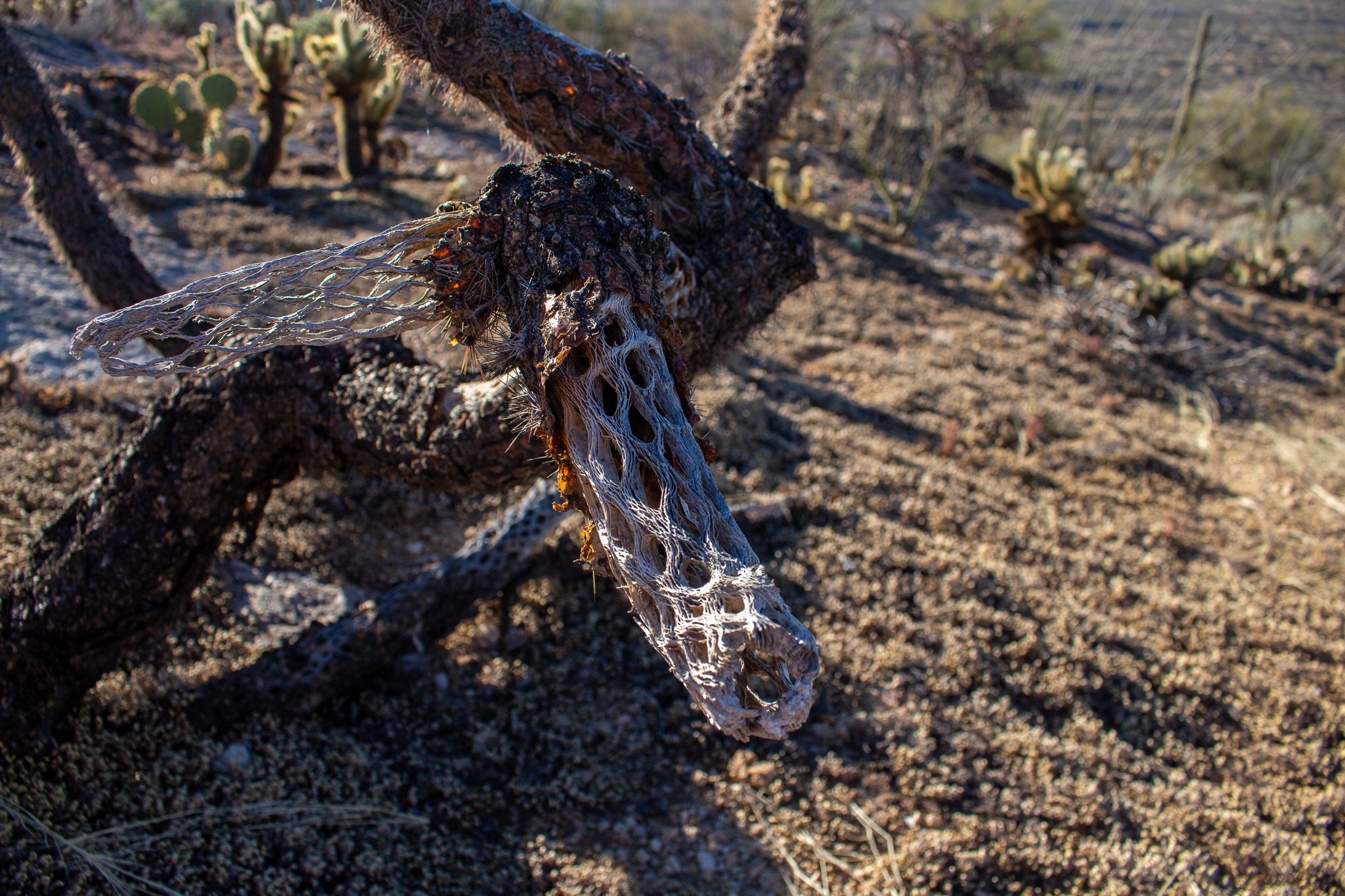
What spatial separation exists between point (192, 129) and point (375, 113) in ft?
6.60

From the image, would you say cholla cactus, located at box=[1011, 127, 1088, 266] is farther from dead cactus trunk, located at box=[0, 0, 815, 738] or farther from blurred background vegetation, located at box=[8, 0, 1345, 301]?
dead cactus trunk, located at box=[0, 0, 815, 738]

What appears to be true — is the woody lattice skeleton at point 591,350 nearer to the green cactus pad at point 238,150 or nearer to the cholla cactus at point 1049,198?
the green cactus pad at point 238,150

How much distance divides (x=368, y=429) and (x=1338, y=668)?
4869mm

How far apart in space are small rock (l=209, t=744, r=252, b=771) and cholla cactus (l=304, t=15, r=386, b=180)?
25.0ft

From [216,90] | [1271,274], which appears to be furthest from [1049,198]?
[216,90]

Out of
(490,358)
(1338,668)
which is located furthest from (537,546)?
(1338,668)

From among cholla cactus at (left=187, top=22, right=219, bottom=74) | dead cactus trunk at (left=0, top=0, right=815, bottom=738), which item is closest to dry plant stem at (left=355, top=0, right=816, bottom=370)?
dead cactus trunk at (left=0, top=0, right=815, bottom=738)

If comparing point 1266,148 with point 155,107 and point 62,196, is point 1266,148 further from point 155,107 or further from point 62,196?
point 62,196

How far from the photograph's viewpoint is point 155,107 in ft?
27.2

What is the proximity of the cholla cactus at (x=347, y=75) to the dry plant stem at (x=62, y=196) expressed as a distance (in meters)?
5.18

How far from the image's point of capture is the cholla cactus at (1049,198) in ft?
26.7

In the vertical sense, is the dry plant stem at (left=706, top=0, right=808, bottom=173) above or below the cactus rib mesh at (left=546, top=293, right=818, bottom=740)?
above

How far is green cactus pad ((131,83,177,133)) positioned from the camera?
8.22 m

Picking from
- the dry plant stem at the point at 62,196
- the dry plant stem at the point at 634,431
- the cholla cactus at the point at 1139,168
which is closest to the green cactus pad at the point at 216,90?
the dry plant stem at the point at 62,196
